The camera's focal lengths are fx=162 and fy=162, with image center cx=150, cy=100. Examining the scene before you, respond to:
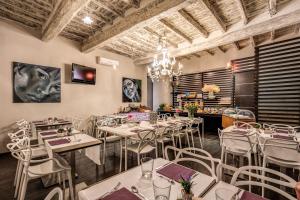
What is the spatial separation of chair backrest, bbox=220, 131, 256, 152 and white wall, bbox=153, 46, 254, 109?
14.5 feet

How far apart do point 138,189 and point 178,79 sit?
7628 mm

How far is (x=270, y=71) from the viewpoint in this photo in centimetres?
537

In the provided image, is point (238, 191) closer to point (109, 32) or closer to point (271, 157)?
point (271, 157)

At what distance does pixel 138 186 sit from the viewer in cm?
118

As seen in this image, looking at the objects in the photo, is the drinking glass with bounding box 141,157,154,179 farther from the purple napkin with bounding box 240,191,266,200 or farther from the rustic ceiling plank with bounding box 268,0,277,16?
the rustic ceiling plank with bounding box 268,0,277,16

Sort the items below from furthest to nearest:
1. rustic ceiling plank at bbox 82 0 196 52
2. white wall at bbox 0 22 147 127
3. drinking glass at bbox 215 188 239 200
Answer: white wall at bbox 0 22 147 127, rustic ceiling plank at bbox 82 0 196 52, drinking glass at bbox 215 188 239 200

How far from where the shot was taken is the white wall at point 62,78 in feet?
13.8

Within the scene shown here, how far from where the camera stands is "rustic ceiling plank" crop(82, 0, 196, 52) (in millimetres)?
3008

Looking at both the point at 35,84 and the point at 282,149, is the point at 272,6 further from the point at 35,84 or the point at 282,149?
the point at 35,84

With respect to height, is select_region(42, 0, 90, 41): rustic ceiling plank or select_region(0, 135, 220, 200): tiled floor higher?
select_region(42, 0, 90, 41): rustic ceiling plank

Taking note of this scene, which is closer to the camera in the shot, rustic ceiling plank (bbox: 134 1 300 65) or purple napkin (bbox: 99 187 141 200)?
purple napkin (bbox: 99 187 141 200)

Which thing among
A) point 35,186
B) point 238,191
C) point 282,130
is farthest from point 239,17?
point 35,186

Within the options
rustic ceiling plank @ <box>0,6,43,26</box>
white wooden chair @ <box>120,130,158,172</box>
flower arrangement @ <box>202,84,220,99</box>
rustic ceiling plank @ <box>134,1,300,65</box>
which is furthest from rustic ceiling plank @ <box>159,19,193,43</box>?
rustic ceiling plank @ <box>0,6,43,26</box>

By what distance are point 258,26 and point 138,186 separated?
15.3ft
